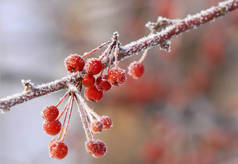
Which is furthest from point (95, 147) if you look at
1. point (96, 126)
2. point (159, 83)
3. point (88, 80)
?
point (159, 83)

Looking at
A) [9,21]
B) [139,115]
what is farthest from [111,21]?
[9,21]

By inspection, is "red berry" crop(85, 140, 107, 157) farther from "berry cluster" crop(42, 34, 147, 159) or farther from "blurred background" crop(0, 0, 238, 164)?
"blurred background" crop(0, 0, 238, 164)

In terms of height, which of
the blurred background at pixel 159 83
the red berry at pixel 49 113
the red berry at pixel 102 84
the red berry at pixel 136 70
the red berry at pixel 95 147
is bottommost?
the red berry at pixel 95 147

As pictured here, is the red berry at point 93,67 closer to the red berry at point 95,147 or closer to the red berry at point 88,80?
the red berry at point 88,80

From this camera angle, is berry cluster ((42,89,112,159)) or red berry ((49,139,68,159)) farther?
red berry ((49,139,68,159))

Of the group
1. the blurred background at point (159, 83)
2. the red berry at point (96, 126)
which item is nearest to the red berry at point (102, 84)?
the red berry at point (96, 126)

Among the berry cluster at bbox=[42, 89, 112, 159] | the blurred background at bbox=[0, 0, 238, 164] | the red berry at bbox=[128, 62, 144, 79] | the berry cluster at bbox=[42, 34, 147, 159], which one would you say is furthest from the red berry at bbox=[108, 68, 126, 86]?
the blurred background at bbox=[0, 0, 238, 164]

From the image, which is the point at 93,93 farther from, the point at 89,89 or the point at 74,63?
the point at 74,63
